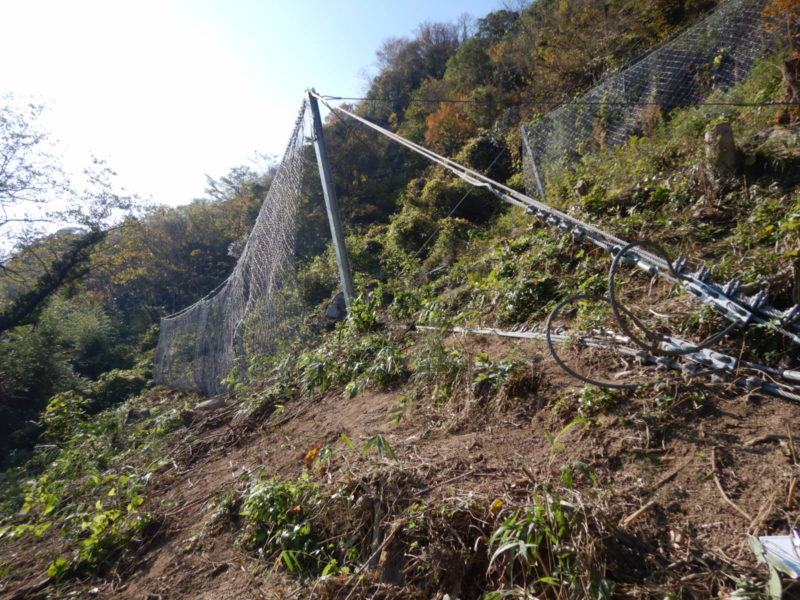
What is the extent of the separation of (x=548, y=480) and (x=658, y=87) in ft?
17.9

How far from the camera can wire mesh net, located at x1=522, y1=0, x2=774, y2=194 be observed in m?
4.33

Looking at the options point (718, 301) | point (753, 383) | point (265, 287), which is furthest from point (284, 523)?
point (265, 287)

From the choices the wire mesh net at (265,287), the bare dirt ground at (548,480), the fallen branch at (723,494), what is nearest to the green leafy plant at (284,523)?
the bare dirt ground at (548,480)

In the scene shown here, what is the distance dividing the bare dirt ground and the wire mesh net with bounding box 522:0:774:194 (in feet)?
11.4

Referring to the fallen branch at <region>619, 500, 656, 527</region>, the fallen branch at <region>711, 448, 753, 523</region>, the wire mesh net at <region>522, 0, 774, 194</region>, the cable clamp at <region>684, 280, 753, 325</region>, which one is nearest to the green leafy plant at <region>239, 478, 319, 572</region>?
the fallen branch at <region>619, 500, 656, 527</region>

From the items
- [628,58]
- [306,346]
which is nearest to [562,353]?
[306,346]

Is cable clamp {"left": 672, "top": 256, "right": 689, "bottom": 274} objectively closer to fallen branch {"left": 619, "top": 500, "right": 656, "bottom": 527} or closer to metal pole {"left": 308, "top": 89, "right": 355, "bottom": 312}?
fallen branch {"left": 619, "top": 500, "right": 656, "bottom": 527}

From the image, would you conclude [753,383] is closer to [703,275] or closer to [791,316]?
[791,316]

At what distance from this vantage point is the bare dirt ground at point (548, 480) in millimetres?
949

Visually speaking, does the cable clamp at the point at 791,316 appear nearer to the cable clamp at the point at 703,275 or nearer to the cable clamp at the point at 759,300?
the cable clamp at the point at 759,300

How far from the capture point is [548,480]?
1179mm

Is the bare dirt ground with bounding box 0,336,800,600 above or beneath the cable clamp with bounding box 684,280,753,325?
beneath

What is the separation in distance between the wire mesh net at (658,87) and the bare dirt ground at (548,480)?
11.4 feet

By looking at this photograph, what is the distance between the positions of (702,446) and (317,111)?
149 inches
